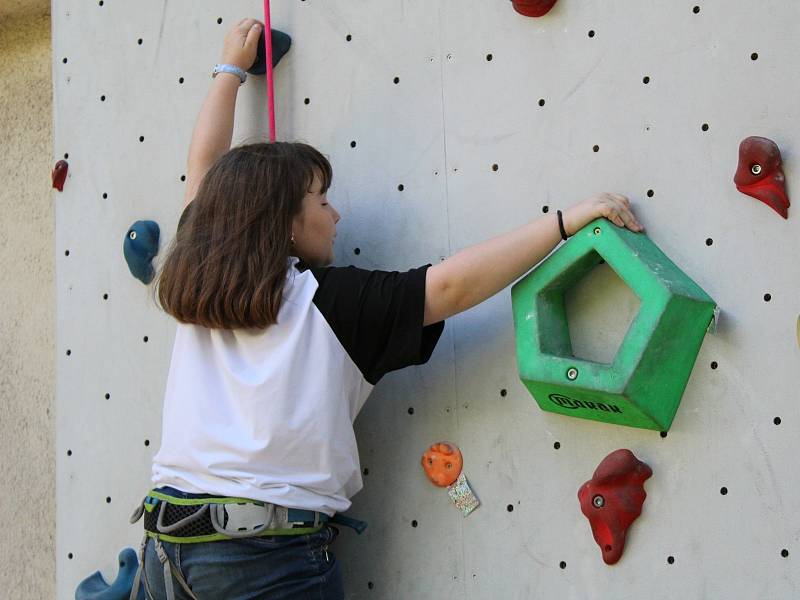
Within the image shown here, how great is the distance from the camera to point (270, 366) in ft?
5.24

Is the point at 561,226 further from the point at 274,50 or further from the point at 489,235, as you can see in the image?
the point at 274,50

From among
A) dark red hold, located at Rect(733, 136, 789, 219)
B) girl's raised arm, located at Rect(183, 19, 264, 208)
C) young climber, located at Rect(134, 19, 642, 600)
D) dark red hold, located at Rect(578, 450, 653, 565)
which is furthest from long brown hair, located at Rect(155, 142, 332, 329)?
dark red hold, located at Rect(733, 136, 789, 219)

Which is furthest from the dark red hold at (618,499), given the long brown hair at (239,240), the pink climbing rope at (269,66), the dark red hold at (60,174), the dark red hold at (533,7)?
the dark red hold at (60,174)

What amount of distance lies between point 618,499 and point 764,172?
1.51 feet

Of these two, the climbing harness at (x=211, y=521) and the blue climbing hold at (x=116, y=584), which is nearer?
the climbing harness at (x=211, y=521)

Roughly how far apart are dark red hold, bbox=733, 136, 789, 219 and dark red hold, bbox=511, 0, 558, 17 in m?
0.37

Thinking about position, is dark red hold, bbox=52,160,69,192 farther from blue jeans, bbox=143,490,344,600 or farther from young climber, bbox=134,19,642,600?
blue jeans, bbox=143,490,344,600

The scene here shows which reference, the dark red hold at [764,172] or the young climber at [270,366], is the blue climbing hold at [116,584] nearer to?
the young climber at [270,366]

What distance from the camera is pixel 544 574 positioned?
1.65 metres

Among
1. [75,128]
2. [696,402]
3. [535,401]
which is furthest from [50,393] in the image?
[696,402]

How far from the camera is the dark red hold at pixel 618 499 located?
1579mm

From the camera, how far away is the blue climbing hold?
197cm

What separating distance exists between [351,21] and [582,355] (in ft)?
2.25

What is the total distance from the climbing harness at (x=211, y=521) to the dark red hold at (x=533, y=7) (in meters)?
0.77
